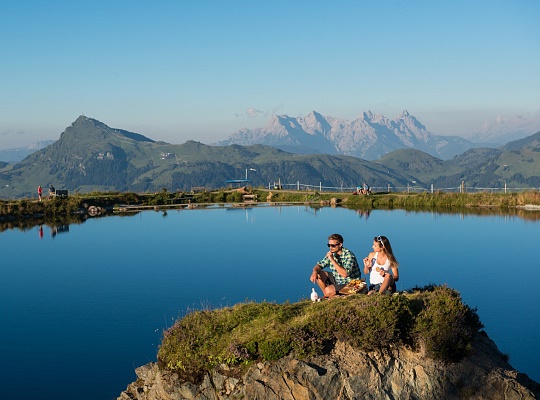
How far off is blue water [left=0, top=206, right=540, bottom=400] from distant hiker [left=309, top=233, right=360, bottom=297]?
4346 millimetres

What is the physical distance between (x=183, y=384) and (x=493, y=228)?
2182 inches

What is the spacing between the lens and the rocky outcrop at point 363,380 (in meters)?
17.4

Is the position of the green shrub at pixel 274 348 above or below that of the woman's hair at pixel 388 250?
below

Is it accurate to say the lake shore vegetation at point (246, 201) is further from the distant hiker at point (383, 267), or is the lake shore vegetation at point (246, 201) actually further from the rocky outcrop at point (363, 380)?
the rocky outcrop at point (363, 380)

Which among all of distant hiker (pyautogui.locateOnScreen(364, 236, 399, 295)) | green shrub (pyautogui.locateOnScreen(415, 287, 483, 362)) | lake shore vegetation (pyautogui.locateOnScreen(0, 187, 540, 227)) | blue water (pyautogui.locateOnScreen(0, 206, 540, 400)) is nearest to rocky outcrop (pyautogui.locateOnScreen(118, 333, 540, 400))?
green shrub (pyautogui.locateOnScreen(415, 287, 483, 362))

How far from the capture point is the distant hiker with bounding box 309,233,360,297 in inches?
838

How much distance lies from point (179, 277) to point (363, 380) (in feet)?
90.6

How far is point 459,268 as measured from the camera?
152 feet

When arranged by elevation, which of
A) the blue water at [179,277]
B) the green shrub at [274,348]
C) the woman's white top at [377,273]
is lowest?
the blue water at [179,277]

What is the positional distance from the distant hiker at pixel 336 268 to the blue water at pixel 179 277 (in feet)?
14.3

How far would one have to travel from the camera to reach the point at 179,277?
144 feet

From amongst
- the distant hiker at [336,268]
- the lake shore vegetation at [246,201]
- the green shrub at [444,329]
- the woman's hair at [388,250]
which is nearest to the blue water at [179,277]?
the distant hiker at [336,268]

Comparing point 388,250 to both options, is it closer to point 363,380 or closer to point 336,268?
Answer: point 336,268

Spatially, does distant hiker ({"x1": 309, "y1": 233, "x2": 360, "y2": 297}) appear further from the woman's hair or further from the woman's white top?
the woman's hair
